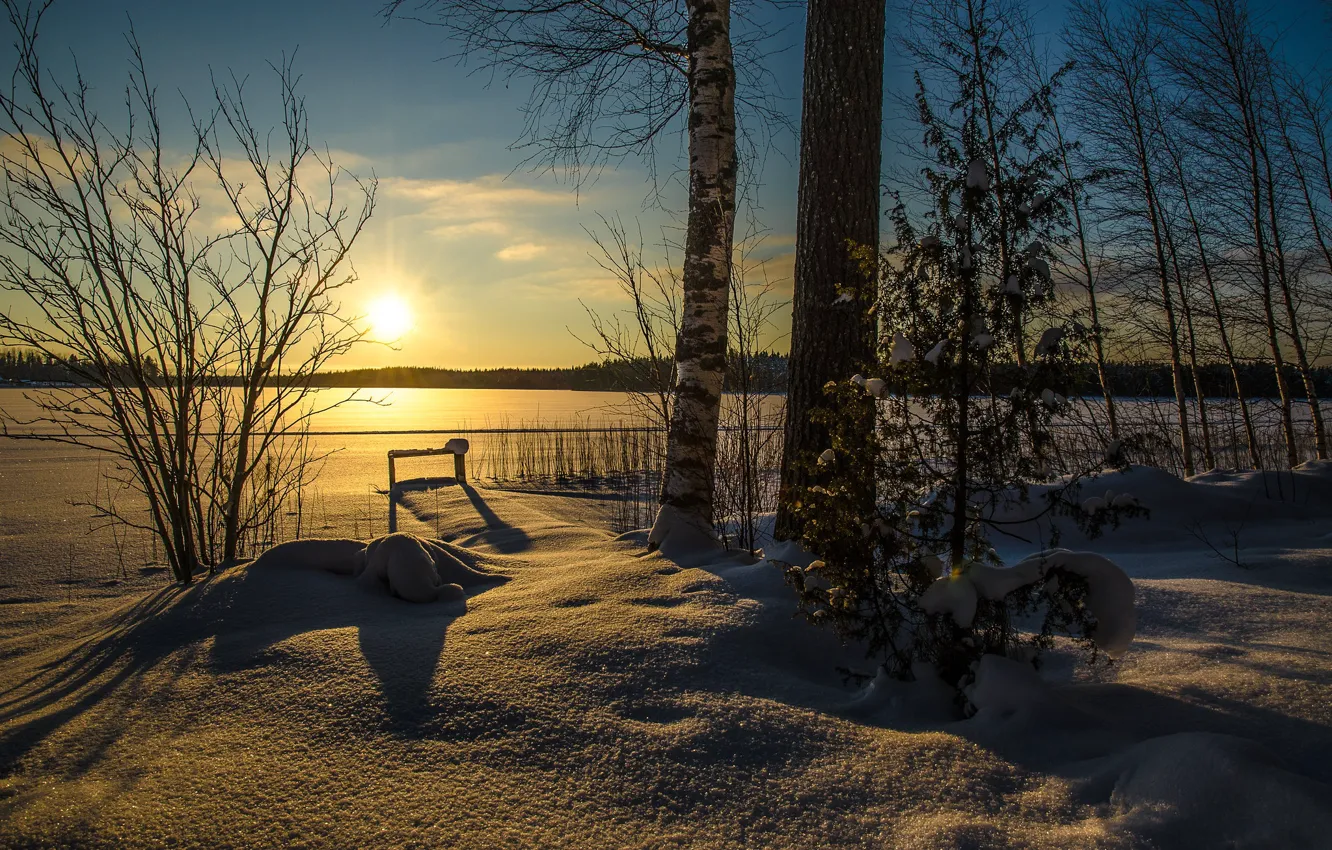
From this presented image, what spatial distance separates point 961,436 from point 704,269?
214cm

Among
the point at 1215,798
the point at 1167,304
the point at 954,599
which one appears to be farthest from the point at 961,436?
the point at 1167,304

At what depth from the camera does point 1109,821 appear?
118 cm

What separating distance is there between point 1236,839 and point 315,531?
260 inches

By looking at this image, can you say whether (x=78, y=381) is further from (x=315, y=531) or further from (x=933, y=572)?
(x=933, y=572)

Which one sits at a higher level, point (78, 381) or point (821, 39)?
point (821, 39)

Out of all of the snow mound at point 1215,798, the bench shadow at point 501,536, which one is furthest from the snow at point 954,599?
the bench shadow at point 501,536

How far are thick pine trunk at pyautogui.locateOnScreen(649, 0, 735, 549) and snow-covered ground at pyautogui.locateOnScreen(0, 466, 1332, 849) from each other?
1.05 meters

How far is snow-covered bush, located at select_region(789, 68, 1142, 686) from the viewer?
1.71 m

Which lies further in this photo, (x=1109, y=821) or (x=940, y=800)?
(x=940, y=800)

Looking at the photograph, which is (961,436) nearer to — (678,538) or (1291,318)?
(678,538)

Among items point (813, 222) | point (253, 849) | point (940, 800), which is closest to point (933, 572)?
point (940, 800)

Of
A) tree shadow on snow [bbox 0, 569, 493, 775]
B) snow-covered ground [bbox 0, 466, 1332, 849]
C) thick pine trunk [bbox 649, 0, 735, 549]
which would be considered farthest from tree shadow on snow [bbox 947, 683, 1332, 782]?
thick pine trunk [bbox 649, 0, 735, 549]

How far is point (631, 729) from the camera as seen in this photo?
1550mm

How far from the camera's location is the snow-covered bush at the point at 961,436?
→ 1.71 metres
